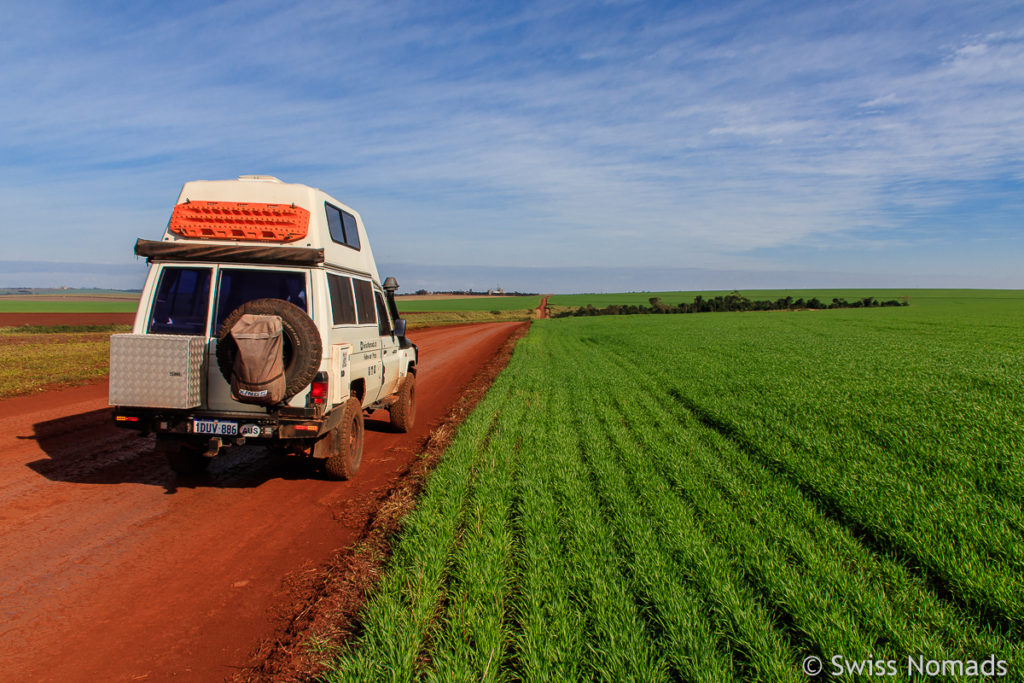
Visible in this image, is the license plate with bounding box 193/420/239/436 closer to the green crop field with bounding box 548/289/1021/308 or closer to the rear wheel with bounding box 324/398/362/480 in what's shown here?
the rear wheel with bounding box 324/398/362/480

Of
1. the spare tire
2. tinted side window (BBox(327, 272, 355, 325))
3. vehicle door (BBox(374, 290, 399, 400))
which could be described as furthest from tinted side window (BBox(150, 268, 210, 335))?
vehicle door (BBox(374, 290, 399, 400))

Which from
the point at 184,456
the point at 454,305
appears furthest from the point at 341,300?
the point at 454,305

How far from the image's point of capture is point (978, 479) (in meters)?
5.61

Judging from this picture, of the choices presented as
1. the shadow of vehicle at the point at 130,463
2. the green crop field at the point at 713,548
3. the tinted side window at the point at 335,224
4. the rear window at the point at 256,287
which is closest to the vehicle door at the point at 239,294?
the rear window at the point at 256,287

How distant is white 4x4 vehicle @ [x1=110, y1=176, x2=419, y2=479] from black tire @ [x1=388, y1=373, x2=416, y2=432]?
2507 mm

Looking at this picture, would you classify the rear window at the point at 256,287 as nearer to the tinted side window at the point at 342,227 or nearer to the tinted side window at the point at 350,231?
the tinted side window at the point at 342,227

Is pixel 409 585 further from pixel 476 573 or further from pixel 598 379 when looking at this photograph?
pixel 598 379

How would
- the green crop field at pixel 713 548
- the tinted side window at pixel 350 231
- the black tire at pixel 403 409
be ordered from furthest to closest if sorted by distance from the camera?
the black tire at pixel 403 409 → the tinted side window at pixel 350 231 → the green crop field at pixel 713 548

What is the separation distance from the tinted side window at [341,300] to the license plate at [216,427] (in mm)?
1513

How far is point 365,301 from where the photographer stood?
753cm

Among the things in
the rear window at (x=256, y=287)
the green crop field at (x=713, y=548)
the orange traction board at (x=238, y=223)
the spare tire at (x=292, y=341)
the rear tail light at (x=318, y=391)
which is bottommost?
the green crop field at (x=713, y=548)

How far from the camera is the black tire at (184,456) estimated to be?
18.3 ft

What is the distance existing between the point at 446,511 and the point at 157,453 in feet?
15.7

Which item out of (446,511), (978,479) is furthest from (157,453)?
(978,479)
